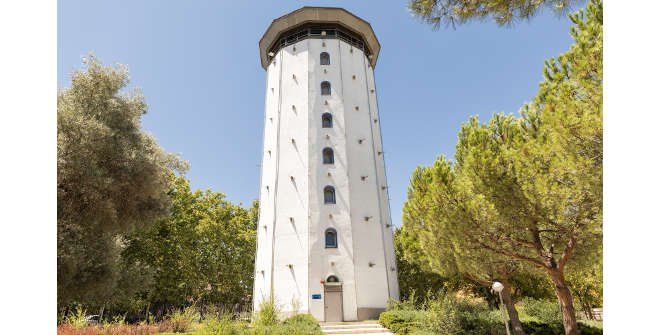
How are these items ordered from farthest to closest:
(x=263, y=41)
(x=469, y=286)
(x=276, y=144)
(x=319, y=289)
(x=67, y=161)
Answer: (x=263, y=41) < (x=469, y=286) < (x=276, y=144) < (x=319, y=289) < (x=67, y=161)

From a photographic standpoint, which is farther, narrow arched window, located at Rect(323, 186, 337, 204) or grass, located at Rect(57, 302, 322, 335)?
narrow arched window, located at Rect(323, 186, 337, 204)

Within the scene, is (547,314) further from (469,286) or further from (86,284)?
(86,284)

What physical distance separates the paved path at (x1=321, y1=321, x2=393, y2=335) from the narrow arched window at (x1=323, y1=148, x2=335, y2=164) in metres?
9.94

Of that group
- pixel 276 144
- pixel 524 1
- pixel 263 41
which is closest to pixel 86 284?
pixel 524 1

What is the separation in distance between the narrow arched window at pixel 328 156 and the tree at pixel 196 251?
10.7 metres

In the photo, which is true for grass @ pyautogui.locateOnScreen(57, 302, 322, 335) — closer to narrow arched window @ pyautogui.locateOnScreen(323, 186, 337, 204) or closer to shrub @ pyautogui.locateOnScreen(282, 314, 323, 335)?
shrub @ pyautogui.locateOnScreen(282, 314, 323, 335)

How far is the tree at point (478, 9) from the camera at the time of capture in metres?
6.57

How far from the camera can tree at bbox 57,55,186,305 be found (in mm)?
8461

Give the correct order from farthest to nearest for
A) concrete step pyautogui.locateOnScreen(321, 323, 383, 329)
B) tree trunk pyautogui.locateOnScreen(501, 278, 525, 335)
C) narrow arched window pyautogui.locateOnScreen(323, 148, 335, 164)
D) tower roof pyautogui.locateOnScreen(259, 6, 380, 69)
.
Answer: tower roof pyautogui.locateOnScreen(259, 6, 380, 69)
narrow arched window pyautogui.locateOnScreen(323, 148, 335, 164)
concrete step pyautogui.locateOnScreen(321, 323, 383, 329)
tree trunk pyautogui.locateOnScreen(501, 278, 525, 335)

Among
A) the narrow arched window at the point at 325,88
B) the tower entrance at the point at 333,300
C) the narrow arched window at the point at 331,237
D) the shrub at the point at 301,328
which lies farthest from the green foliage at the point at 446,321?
the narrow arched window at the point at 325,88

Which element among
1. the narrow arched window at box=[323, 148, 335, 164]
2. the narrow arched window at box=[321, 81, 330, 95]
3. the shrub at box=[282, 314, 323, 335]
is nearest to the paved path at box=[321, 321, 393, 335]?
the shrub at box=[282, 314, 323, 335]
